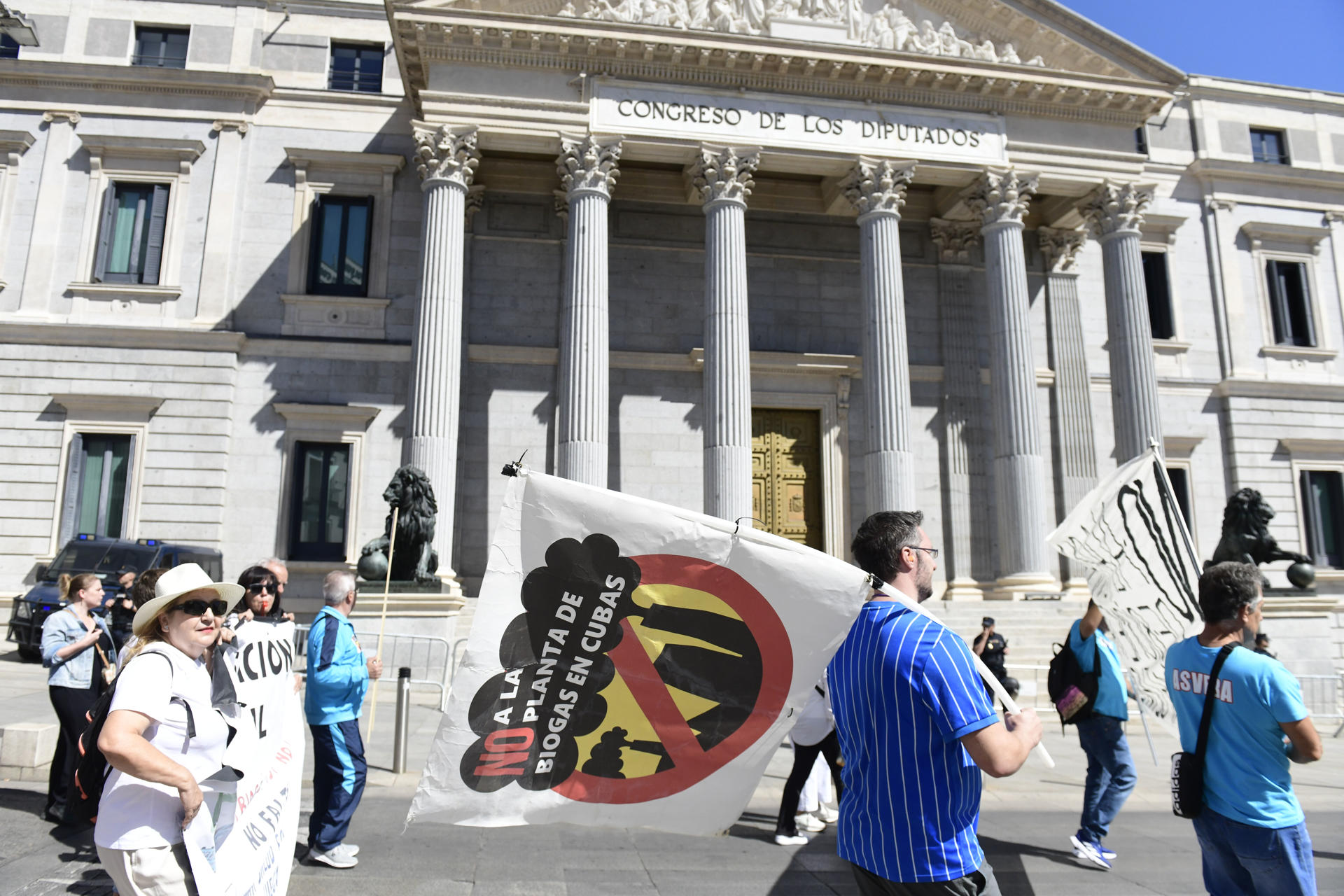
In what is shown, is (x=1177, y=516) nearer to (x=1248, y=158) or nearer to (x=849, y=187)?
(x=849, y=187)

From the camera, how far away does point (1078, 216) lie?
24.4m

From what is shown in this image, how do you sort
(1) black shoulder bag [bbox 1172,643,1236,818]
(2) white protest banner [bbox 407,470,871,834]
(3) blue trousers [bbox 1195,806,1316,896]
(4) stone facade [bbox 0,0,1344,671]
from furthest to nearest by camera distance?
1. (4) stone facade [bbox 0,0,1344,671]
2. (1) black shoulder bag [bbox 1172,643,1236,818]
3. (3) blue trousers [bbox 1195,806,1316,896]
4. (2) white protest banner [bbox 407,470,871,834]

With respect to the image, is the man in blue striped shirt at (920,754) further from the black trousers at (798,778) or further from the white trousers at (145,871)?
the black trousers at (798,778)

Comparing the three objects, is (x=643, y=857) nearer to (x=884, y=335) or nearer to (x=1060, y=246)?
(x=884, y=335)

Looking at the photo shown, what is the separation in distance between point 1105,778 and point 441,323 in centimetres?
1545

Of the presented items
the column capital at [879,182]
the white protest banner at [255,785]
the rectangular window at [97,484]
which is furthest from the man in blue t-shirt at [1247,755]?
the rectangular window at [97,484]

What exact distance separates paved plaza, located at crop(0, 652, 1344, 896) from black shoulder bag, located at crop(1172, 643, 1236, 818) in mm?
2397

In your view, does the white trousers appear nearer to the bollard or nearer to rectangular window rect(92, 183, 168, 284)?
the bollard

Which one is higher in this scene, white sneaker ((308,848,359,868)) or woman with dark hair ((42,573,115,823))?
woman with dark hair ((42,573,115,823))

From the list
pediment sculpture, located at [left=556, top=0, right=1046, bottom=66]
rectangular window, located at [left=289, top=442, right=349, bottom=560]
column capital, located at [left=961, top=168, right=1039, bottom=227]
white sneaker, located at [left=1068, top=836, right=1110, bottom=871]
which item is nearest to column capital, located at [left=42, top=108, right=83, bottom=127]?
rectangular window, located at [left=289, top=442, right=349, bottom=560]

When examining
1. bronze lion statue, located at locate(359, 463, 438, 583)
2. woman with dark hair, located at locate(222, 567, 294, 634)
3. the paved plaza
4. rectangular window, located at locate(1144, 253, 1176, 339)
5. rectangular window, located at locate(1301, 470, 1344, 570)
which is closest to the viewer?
woman with dark hair, located at locate(222, 567, 294, 634)

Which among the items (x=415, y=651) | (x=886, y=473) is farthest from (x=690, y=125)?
(x=415, y=651)

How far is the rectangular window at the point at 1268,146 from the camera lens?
90.4ft

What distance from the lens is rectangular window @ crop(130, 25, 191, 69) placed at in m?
22.9
